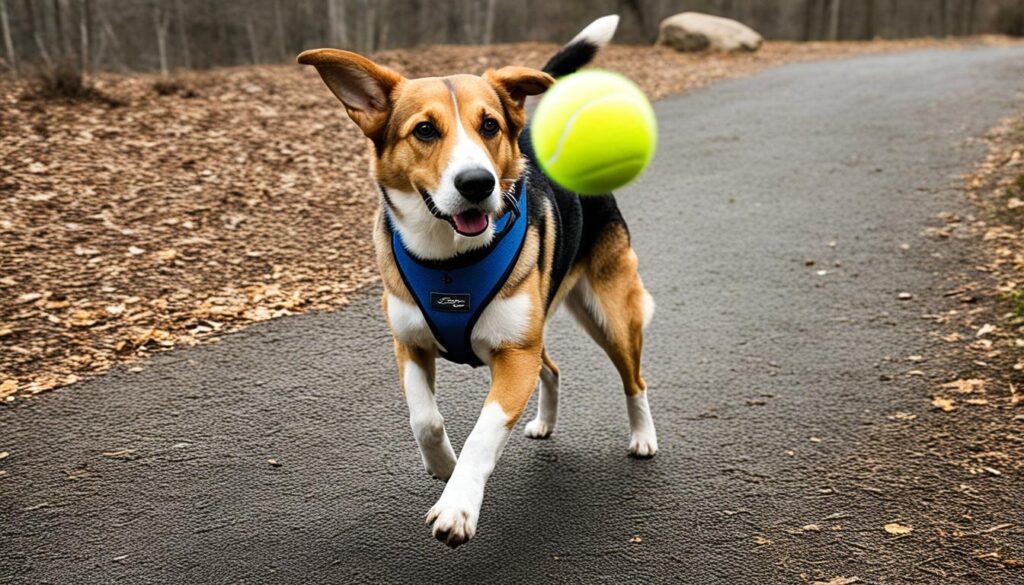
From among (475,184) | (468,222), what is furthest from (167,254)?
(475,184)

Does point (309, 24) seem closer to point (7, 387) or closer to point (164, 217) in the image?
point (164, 217)

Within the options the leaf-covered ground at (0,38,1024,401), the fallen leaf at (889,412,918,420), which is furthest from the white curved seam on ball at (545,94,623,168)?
the leaf-covered ground at (0,38,1024,401)

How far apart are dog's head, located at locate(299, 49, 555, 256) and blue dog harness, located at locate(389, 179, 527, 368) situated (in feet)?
0.26

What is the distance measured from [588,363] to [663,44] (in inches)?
582

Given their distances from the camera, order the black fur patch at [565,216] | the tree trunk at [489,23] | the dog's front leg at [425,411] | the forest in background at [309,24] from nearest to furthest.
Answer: the dog's front leg at [425,411], the black fur patch at [565,216], the forest in background at [309,24], the tree trunk at [489,23]

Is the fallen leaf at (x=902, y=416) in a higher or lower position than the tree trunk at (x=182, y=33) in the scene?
lower

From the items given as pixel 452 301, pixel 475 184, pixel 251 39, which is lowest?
pixel 251 39

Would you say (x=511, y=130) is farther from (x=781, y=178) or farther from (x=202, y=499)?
(x=781, y=178)

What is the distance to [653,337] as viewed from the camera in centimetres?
602

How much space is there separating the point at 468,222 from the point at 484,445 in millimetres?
798

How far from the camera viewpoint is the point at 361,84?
11.6 feet

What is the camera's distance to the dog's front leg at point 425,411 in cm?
353

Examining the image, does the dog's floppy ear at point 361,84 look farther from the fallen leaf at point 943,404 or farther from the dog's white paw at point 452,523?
the fallen leaf at point 943,404

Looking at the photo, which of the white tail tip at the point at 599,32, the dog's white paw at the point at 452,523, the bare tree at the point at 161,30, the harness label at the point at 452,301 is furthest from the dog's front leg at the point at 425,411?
the bare tree at the point at 161,30
